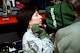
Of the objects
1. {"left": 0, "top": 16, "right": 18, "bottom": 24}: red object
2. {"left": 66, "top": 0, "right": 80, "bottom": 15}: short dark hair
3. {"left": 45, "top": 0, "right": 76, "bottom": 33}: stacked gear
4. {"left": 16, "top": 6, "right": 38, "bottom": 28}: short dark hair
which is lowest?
{"left": 0, "top": 16, "right": 18, "bottom": 24}: red object

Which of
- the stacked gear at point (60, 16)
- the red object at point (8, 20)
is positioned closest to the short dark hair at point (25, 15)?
the red object at point (8, 20)

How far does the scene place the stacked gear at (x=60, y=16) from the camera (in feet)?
4.70

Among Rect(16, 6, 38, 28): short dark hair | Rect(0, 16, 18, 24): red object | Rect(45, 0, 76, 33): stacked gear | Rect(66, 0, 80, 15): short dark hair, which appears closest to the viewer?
Rect(66, 0, 80, 15): short dark hair

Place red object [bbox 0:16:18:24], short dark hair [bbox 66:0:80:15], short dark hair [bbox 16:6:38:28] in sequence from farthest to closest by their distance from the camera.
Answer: red object [bbox 0:16:18:24] → short dark hair [bbox 16:6:38:28] → short dark hair [bbox 66:0:80:15]

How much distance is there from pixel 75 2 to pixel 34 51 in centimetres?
83

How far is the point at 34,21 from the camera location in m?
2.07

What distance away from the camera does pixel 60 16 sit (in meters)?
1.47

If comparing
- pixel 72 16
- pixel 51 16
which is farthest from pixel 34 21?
pixel 72 16

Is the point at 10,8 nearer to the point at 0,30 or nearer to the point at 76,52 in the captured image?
the point at 0,30

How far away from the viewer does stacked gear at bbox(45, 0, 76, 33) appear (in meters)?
1.43

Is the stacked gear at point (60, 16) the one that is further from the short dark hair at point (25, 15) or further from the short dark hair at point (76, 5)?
the short dark hair at point (25, 15)

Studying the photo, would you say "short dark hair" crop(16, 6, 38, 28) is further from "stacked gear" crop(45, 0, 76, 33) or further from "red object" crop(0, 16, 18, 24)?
"stacked gear" crop(45, 0, 76, 33)

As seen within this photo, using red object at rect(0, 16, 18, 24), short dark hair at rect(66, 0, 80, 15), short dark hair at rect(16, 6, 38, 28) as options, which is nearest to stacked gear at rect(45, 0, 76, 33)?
short dark hair at rect(66, 0, 80, 15)

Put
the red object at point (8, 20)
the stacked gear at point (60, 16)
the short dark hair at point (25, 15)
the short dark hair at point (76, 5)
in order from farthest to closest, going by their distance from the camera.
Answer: the red object at point (8, 20), the short dark hair at point (25, 15), the stacked gear at point (60, 16), the short dark hair at point (76, 5)
